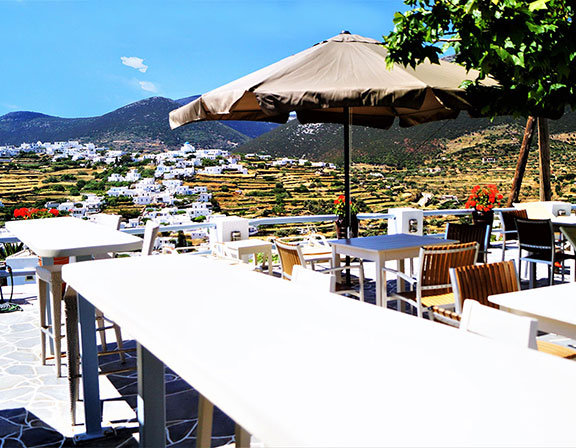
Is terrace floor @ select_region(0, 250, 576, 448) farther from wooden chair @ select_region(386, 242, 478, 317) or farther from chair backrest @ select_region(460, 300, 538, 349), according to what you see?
chair backrest @ select_region(460, 300, 538, 349)

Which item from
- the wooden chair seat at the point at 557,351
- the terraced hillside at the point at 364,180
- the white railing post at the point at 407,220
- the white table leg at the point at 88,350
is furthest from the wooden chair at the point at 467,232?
the terraced hillside at the point at 364,180

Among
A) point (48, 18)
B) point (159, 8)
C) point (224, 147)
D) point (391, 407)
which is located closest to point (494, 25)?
point (391, 407)

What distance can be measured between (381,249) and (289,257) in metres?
0.73

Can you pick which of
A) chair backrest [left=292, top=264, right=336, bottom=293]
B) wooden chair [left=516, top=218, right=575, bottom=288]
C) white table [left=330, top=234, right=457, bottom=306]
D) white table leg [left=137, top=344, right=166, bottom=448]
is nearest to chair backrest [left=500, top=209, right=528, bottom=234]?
wooden chair [left=516, top=218, right=575, bottom=288]

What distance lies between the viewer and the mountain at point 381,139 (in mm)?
18984

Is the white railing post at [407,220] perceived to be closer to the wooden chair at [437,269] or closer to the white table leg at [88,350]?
the wooden chair at [437,269]

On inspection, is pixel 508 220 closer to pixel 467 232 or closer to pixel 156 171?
pixel 467 232

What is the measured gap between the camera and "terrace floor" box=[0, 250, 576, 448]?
259 cm

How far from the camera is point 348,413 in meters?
0.69

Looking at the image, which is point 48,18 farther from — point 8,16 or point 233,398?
point 233,398

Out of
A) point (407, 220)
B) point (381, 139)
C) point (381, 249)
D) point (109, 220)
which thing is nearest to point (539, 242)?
point (381, 249)

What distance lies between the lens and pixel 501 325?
1.44m

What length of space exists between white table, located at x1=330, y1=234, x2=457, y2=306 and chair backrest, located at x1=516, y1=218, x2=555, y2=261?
4.37ft

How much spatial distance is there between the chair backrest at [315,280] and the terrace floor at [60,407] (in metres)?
1.15
